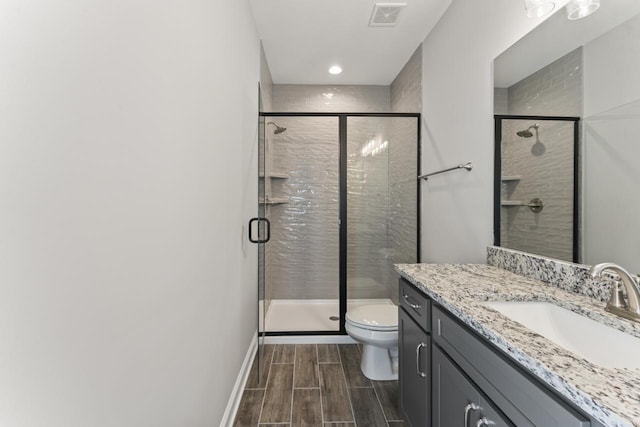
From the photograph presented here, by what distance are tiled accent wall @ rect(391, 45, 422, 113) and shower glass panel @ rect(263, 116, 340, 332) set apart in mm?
852

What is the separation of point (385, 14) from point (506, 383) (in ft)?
8.04

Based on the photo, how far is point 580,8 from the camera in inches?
47.1

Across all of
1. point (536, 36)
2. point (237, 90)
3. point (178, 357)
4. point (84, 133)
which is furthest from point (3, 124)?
point (536, 36)

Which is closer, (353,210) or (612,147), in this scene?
(612,147)

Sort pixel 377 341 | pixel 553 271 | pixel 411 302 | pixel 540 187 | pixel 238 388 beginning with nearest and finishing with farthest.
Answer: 1. pixel 553 271
2. pixel 540 187
3. pixel 411 302
4. pixel 238 388
5. pixel 377 341

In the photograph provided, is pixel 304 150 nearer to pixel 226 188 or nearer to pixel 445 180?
pixel 445 180

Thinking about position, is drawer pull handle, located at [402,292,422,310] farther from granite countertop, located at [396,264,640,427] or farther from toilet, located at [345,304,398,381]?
toilet, located at [345,304,398,381]

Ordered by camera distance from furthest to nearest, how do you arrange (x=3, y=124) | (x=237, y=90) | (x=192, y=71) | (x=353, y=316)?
(x=353, y=316), (x=237, y=90), (x=192, y=71), (x=3, y=124)

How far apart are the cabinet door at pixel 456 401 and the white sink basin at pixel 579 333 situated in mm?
292

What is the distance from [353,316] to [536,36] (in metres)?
1.96

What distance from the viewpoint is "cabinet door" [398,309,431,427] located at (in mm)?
1328

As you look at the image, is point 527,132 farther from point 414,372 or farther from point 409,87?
point 409,87

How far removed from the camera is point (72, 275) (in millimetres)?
542

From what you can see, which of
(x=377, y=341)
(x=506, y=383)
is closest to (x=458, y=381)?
(x=506, y=383)
